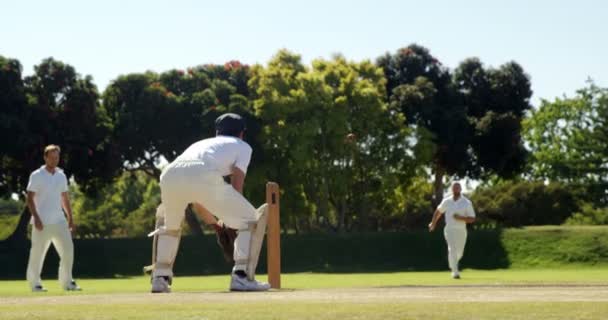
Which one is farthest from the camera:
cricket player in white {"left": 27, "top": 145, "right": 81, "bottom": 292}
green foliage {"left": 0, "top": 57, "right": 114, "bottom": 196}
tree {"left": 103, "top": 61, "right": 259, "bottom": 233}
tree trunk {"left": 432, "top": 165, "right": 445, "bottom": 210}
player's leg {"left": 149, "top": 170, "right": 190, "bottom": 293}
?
tree trunk {"left": 432, "top": 165, "right": 445, "bottom": 210}

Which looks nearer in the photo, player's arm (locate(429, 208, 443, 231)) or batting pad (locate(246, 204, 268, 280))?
batting pad (locate(246, 204, 268, 280))

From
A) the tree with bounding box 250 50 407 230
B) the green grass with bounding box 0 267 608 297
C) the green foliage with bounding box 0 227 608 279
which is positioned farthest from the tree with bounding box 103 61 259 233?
the green grass with bounding box 0 267 608 297

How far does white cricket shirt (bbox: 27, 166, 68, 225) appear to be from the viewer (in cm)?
1942

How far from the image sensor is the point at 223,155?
1333 centimetres

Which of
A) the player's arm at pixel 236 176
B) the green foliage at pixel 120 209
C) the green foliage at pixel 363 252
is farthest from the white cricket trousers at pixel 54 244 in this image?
the green foliage at pixel 120 209

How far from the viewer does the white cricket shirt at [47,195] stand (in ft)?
63.7

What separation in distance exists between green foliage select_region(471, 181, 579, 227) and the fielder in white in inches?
2120

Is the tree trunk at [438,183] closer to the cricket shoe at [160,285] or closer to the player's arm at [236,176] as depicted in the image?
the cricket shoe at [160,285]

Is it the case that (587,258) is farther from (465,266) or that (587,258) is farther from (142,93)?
(142,93)

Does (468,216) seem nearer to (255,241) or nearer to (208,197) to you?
(255,241)

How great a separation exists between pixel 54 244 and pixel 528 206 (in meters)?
51.9

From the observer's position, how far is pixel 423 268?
43562 millimetres

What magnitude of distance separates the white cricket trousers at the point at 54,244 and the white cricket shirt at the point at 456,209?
32.3 ft

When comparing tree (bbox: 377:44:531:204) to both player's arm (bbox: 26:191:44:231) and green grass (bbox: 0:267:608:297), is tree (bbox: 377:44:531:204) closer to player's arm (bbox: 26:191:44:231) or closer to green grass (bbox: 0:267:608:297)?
green grass (bbox: 0:267:608:297)
